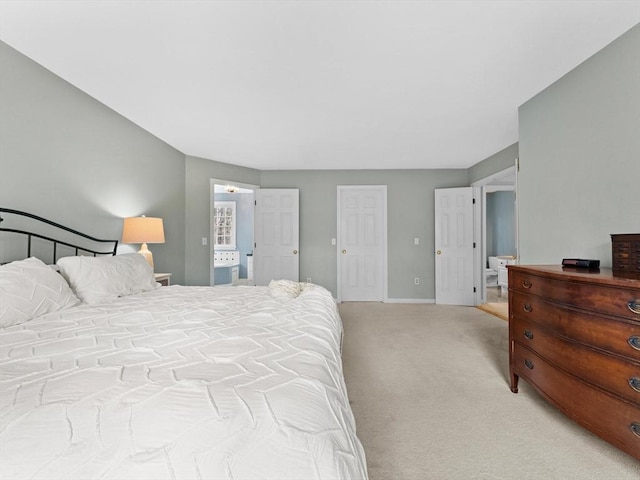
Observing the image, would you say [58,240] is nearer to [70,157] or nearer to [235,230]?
[70,157]

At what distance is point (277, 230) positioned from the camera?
5.23 metres

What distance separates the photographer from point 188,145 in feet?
13.1

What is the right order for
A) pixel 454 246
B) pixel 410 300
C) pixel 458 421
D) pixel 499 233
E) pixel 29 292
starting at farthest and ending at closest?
pixel 499 233
pixel 410 300
pixel 454 246
pixel 458 421
pixel 29 292

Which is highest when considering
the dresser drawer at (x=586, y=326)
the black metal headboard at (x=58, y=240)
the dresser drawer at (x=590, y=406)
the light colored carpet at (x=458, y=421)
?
the black metal headboard at (x=58, y=240)

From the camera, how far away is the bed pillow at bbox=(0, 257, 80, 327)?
4.93 ft

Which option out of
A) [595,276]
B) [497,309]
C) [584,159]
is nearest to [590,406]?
[595,276]

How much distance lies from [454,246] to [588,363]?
3.65 metres

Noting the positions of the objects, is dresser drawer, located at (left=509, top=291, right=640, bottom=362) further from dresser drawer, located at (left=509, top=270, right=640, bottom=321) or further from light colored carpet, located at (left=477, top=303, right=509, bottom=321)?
light colored carpet, located at (left=477, top=303, right=509, bottom=321)

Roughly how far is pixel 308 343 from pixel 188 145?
148 inches

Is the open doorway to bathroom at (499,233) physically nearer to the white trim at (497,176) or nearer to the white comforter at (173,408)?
the white trim at (497,176)

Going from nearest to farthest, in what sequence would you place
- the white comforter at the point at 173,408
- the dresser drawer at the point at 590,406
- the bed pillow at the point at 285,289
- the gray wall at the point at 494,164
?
the white comforter at the point at 173,408, the dresser drawer at the point at 590,406, the bed pillow at the point at 285,289, the gray wall at the point at 494,164

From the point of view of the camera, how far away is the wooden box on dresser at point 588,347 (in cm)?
135

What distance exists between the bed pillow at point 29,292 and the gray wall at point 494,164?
496 centimetres

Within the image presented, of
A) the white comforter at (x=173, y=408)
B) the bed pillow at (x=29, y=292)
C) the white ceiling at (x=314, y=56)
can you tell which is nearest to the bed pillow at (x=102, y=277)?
the bed pillow at (x=29, y=292)
